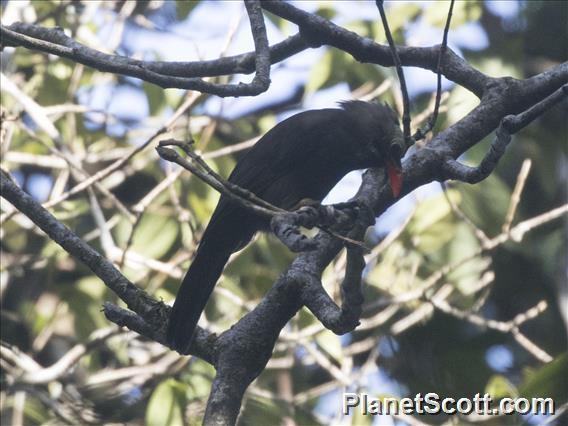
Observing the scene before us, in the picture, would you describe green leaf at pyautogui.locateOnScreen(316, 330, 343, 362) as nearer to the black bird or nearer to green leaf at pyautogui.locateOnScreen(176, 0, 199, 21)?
the black bird

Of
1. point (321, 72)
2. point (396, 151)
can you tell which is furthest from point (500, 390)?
point (321, 72)

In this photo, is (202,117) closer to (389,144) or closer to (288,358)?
(288,358)

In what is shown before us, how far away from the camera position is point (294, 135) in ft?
13.9

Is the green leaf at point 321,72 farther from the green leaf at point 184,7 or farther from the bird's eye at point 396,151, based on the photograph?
the bird's eye at point 396,151

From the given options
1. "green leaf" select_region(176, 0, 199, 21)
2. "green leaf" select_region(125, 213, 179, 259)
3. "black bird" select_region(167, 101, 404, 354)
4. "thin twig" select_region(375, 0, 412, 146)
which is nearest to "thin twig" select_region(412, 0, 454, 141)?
"thin twig" select_region(375, 0, 412, 146)

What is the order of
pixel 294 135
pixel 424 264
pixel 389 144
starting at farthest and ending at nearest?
pixel 424 264, pixel 294 135, pixel 389 144

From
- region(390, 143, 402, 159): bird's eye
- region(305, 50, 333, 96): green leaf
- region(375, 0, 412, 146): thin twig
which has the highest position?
region(305, 50, 333, 96): green leaf

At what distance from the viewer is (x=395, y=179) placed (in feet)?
11.3

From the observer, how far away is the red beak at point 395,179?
3.41 meters

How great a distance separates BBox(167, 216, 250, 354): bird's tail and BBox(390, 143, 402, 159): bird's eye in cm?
77

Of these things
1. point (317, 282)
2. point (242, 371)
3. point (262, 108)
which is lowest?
point (242, 371)

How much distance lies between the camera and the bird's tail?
341cm

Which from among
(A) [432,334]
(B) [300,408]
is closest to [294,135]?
(B) [300,408]

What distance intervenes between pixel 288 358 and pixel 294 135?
155 centimetres
